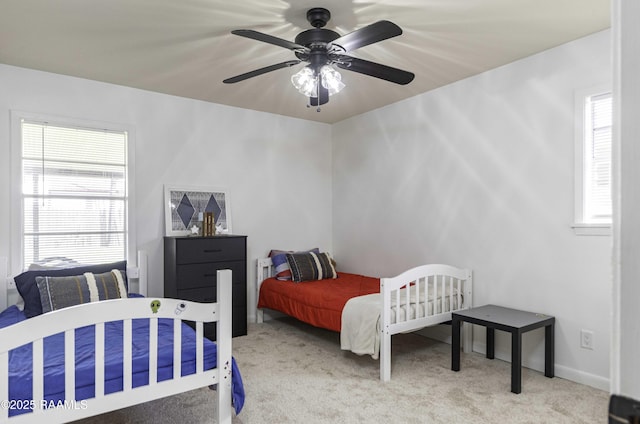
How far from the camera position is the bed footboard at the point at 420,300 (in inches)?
118

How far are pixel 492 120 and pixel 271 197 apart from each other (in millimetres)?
2523

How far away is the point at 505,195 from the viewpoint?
3.39m

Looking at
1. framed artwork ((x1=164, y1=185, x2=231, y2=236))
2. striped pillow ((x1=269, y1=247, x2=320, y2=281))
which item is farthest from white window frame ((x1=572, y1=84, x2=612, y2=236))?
framed artwork ((x1=164, y1=185, x2=231, y2=236))

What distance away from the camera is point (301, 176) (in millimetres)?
5066

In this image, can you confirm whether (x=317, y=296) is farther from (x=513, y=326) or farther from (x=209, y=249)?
(x=513, y=326)

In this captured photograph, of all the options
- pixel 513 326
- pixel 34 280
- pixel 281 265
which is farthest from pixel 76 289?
pixel 513 326

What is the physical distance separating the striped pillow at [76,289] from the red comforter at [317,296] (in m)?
1.54

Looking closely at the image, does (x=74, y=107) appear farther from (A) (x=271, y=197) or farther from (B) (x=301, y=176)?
(B) (x=301, y=176)

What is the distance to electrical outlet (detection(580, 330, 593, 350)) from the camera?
287 centimetres

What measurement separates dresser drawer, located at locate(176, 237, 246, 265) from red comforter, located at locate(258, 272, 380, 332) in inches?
22.1

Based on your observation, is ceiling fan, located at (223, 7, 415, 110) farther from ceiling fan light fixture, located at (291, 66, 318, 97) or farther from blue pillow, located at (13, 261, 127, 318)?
blue pillow, located at (13, 261, 127, 318)

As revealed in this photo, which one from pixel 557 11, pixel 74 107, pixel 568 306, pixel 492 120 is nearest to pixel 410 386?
pixel 568 306

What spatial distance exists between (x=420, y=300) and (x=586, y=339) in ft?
3.83

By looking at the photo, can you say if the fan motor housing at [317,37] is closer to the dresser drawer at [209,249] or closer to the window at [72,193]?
the dresser drawer at [209,249]
